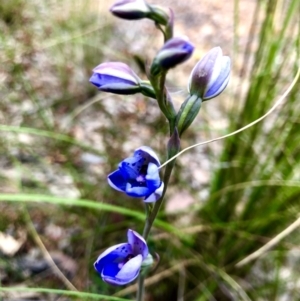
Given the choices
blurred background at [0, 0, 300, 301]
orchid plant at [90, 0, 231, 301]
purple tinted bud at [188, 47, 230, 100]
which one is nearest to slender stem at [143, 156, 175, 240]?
orchid plant at [90, 0, 231, 301]

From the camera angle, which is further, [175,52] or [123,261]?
[123,261]

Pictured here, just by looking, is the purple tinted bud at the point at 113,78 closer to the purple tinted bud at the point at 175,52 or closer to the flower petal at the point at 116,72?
the flower petal at the point at 116,72

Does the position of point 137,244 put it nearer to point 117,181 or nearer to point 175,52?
point 117,181

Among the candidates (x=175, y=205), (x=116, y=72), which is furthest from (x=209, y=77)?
(x=175, y=205)

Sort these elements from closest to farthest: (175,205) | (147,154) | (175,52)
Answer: (175,52)
(147,154)
(175,205)

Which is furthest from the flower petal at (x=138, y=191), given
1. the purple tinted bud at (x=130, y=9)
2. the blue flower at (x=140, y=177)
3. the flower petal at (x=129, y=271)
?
the purple tinted bud at (x=130, y=9)

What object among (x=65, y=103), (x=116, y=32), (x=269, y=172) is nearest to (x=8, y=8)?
(x=65, y=103)

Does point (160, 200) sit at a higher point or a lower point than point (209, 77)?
lower

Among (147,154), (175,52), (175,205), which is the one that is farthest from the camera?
(175,205)
